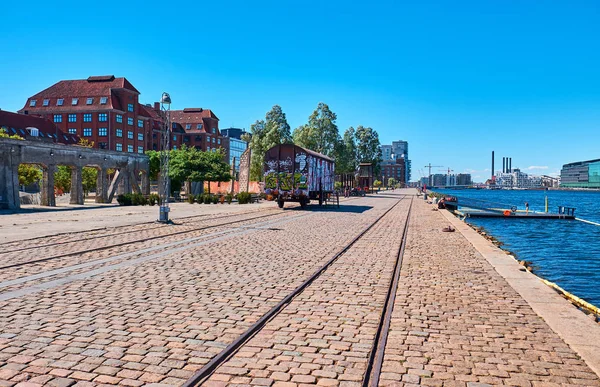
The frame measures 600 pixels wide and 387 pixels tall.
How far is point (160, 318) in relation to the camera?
19.0 ft

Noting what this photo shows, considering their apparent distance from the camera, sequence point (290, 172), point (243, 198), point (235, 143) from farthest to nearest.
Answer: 1. point (235, 143)
2. point (243, 198)
3. point (290, 172)

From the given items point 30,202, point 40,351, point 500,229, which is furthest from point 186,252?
point 30,202

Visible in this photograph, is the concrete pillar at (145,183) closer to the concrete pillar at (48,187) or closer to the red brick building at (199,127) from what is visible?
the concrete pillar at (48,187)

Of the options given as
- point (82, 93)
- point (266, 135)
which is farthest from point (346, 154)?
point (82, 93)

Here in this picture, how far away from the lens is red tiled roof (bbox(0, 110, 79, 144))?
219ft

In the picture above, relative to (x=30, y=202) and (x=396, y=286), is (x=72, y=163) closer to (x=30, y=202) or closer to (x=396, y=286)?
(x=30, y=202)

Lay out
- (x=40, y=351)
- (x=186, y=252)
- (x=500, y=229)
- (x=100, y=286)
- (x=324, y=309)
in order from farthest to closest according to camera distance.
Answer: (x=500, y=229), (x=186, y=252), (x=100, y=286), (x=324, y=309), (x=40, y=351)

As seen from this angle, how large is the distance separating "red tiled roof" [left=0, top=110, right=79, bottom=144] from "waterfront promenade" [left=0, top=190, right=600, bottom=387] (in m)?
66.1

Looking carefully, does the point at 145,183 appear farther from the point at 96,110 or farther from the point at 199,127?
the point at 199,127

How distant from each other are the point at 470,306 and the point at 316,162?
25.7 metres

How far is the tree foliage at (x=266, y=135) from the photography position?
66312mm

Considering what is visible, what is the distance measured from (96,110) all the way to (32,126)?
31.9ft

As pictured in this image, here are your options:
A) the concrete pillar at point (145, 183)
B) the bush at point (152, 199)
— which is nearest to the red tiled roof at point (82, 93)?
the concrete pillar at point (145, 183)

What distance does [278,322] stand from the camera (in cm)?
572
